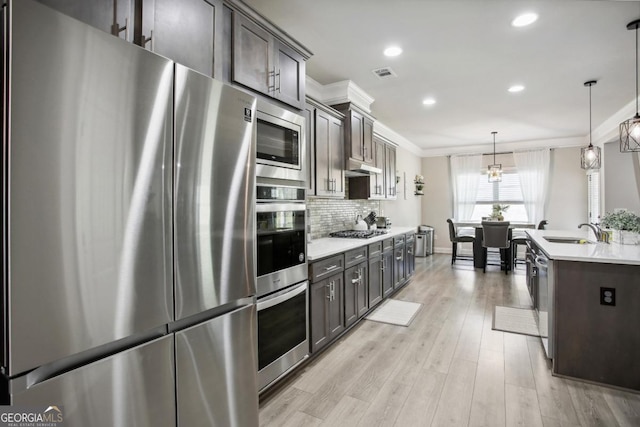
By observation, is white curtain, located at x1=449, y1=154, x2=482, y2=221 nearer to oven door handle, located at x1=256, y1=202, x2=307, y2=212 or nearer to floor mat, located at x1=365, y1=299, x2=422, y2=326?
floor mat, located at x1=365, y1=299, x2=422, y2=326

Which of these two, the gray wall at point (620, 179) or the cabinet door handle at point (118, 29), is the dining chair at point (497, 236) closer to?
the gray wall at point (620, 179)

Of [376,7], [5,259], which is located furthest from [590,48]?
[5,259]

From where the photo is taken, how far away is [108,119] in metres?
1.06

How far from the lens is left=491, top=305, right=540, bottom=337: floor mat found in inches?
132

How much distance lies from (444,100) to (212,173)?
414 centimetres

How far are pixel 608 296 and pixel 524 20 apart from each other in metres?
2.15

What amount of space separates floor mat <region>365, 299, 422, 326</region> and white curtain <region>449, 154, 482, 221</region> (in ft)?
16.0

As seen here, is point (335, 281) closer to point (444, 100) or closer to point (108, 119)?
point (108, 119)

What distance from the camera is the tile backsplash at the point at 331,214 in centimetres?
388

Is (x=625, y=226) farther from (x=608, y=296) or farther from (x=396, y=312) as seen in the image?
(x=396, y=312)

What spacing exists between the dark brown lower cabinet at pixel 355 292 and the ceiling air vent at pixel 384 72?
206 cm

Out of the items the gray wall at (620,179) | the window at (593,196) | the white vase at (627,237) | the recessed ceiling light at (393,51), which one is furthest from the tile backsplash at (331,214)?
the window at (593,196)

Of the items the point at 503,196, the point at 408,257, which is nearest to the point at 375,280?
the point at 408,257

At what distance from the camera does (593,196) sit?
6.84 meters
